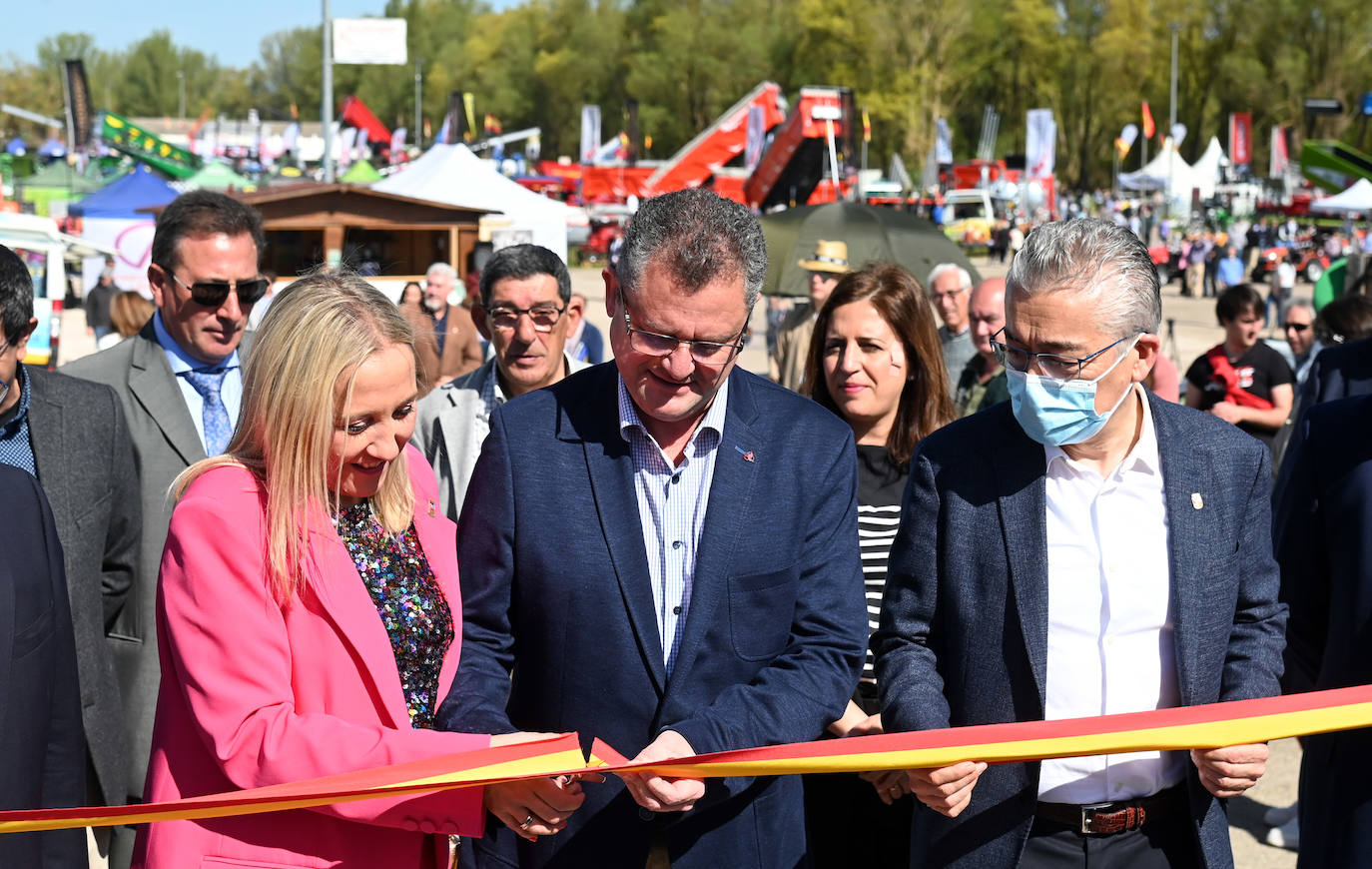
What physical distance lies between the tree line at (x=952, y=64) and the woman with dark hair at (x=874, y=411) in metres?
57.1

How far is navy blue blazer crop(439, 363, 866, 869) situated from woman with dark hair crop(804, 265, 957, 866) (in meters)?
0.96

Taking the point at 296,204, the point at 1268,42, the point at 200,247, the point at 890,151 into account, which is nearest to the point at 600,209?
the point at 890,151

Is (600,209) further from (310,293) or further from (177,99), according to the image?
(177,99)

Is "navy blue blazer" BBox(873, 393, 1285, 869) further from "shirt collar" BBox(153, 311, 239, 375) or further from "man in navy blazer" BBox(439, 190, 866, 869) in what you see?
"shirt collar" BBox(153, 311, 239, 375)

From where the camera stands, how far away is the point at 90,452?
3764 mm

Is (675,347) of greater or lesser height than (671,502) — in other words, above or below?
above

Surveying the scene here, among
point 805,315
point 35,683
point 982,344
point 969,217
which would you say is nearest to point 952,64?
point 969,217

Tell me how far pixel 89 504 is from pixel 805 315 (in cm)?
536

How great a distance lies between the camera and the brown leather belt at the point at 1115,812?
8.81ft

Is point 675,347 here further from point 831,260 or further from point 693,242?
point 831,260

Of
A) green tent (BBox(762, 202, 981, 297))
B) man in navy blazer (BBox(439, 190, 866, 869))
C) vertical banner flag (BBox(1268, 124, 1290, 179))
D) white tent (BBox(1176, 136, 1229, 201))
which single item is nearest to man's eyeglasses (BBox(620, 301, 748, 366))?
man in navy blazer (BBox(439, 190, 866, 869))

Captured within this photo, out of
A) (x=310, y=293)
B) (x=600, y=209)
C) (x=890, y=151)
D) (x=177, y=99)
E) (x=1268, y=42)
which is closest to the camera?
(x=310, y=293)

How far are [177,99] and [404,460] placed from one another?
144m

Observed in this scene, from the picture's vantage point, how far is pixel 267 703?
2.38 metres
